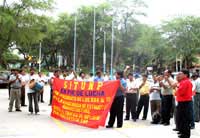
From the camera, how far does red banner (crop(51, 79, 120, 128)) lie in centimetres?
1188

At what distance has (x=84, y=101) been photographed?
1260cm

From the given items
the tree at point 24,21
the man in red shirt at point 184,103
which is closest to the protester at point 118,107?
the man in red shirt at point 184,103

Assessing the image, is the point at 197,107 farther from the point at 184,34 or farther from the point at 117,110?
the point at 184,34

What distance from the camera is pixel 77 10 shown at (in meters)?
68.5

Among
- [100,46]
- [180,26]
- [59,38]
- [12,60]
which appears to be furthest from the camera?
[12,60]

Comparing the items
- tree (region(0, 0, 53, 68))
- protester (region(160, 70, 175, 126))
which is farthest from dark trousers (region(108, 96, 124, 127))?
tree (region(0, 0, 53, 68))

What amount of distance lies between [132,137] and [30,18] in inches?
1114

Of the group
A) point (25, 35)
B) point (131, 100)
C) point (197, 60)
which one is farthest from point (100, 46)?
point (131, 100)

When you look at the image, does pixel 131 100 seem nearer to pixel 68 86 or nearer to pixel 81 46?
pixel 68 86

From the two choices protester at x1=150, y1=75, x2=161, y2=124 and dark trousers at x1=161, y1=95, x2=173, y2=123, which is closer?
dark trousers at x1=161, y1=95, x2=173, y2=123

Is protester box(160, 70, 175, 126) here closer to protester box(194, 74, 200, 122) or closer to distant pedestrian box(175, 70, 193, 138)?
protester box(194, 74, 200, 122)

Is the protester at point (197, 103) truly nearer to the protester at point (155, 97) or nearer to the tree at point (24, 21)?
the protester at point (155, 97)

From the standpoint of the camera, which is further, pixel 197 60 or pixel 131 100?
pixel 197 60

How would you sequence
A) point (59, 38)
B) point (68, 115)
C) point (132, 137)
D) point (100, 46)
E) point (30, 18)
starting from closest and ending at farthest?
point (132, 137)
point (68, 115)
point (30, 18)
point (59, 38)
point (100, 46)
